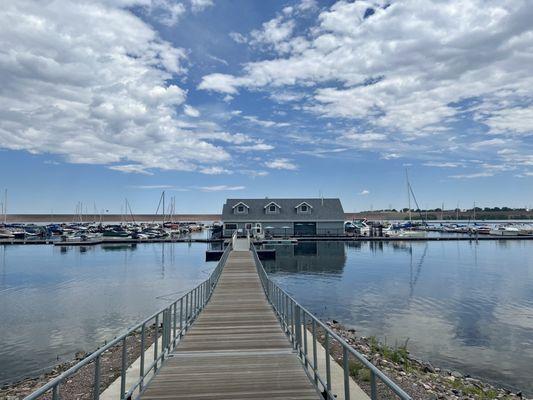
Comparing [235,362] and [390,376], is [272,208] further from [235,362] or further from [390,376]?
[235,362]

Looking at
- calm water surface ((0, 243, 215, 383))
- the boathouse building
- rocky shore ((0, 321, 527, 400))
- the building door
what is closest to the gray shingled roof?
the boathouse building

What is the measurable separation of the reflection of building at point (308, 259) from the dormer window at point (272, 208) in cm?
1129

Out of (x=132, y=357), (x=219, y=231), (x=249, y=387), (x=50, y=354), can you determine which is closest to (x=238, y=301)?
(x=132, y=357)

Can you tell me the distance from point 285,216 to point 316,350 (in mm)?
62435

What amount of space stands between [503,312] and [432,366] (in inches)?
419

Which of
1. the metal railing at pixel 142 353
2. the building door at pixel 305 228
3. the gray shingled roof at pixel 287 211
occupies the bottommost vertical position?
the metal railing at pixel 142 353

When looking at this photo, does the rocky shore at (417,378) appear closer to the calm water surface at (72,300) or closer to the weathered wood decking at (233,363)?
the weathered wood decking at (233,363)

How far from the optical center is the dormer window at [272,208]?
229ft

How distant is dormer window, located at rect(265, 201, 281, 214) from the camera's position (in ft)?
229

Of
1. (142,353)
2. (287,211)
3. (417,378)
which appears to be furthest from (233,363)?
(287,211)

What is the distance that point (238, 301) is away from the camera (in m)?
15.2

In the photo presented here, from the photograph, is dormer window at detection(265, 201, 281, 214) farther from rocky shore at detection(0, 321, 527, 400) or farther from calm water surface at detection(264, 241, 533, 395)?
rocky shore at detection(0, 321, 527, 400)

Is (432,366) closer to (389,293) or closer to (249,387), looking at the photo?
(249,387)

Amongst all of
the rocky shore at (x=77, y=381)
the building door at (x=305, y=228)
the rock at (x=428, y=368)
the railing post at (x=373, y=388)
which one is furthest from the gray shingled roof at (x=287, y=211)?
the railing post at (x=373, y=388)
